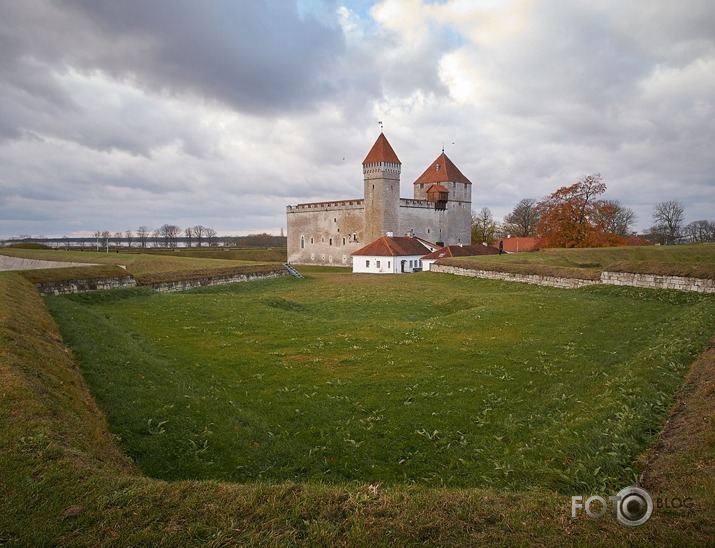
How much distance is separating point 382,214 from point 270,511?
56202 mm

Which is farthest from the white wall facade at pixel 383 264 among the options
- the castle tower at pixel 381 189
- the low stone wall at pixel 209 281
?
the low stone wall at pixel 209 281

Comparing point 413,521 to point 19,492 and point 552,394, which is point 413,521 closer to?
point 19,492

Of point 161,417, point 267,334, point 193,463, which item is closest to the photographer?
point 193,463

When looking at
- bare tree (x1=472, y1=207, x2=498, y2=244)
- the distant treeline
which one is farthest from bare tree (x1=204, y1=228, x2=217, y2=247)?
bare tree (x1=472, y1=207, x2=498, y2=244)

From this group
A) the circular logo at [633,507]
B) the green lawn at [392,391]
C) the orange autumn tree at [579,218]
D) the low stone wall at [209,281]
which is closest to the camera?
the circular logo at [633,507]

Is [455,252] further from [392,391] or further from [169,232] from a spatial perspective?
[169,232]

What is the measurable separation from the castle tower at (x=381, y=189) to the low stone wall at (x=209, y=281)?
2373 cm

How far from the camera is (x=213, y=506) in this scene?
14.7ft

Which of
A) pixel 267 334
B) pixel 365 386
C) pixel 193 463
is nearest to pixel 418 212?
pixel 267 334

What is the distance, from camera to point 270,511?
4.45m

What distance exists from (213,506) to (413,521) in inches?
75.4

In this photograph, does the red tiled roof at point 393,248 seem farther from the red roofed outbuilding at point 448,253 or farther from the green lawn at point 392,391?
the green lawn at point 392,391

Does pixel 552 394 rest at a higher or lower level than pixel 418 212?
lower

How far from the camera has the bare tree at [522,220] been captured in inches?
3563
